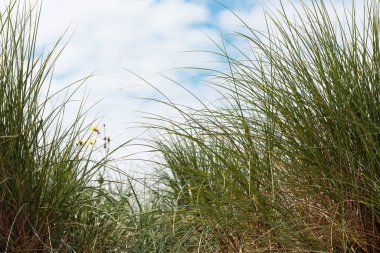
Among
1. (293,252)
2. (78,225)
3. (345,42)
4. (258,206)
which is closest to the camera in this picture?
(293,252)

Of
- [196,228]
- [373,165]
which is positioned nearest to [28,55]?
[196,228]

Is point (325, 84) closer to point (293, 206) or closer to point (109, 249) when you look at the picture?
point (293, 206)

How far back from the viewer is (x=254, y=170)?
243 cm

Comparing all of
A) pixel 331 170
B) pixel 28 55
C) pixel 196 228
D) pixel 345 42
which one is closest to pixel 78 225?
pixel 196 228

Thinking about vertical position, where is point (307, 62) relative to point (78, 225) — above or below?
above

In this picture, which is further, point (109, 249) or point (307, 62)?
point (109, 249)

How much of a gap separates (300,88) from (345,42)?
30 cm

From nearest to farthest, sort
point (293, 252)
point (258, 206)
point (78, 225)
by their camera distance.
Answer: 1. point (293, 252)
2. point (258, 206)
3. point (78, 225)

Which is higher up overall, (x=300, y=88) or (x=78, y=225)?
(x=300, y=88)

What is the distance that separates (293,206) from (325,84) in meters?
0.46

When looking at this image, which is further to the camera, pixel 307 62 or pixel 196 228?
pixel 196 228

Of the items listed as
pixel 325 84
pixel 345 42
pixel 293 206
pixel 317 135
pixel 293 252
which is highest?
pixel 345 42

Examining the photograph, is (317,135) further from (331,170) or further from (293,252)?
(293,252)

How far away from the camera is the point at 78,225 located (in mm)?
2740
